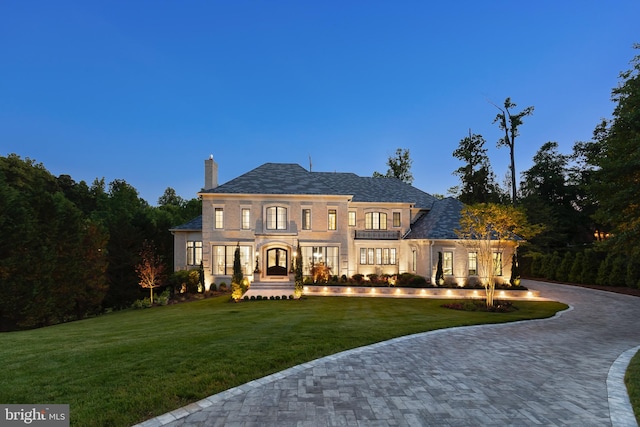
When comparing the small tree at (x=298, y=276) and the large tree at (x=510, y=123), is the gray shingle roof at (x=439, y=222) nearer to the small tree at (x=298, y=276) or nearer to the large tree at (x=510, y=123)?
the small tree at (x=298, y=276)

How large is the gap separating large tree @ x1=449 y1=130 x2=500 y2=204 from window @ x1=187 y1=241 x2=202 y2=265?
106 feet

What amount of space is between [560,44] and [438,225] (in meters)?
35.3

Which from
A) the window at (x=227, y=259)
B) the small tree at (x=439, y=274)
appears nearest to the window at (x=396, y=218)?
the small tree at (x=439, y=274)

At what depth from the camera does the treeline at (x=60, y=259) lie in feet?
59.0

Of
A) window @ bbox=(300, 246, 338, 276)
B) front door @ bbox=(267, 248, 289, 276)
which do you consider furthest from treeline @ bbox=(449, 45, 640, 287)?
front door @ bbox=(267, 248, 289, 276)

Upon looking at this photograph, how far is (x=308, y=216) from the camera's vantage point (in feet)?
77.9

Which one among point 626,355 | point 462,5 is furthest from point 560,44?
point 626,355

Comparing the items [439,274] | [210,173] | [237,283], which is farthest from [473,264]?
[210,173]

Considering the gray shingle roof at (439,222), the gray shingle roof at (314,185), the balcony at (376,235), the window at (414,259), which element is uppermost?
the gray shingle roof at (314,185)

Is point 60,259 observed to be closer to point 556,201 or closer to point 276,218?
point 276,218

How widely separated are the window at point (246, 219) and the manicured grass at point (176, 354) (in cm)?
985

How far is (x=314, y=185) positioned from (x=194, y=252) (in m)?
11.3

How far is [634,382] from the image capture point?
626 cm

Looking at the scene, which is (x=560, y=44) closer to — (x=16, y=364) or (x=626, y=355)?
A: (x=626, y=355)
